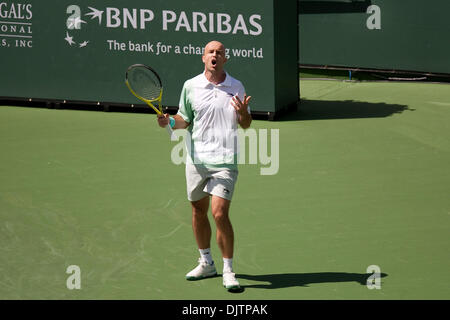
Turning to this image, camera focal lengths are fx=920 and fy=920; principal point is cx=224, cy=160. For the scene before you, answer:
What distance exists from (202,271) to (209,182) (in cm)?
80

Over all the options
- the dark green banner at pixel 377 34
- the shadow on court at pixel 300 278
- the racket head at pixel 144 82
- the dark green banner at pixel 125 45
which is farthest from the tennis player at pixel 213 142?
the dark green banner at pixel 377 34

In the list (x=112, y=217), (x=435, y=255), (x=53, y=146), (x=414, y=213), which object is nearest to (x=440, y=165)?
(x=414, y=213)

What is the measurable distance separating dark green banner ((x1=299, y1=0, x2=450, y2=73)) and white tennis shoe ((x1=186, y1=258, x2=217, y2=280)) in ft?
35.2

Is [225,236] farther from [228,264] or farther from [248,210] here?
[248,210]

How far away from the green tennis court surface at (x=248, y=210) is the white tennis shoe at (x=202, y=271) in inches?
3.1

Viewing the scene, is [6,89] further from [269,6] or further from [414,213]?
[414,213]

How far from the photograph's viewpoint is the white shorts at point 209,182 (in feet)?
25.3

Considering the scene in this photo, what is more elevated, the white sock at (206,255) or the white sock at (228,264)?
the white sock at (206,255)

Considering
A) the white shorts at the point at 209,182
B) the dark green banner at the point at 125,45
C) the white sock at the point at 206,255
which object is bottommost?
the white sock at the point at 206,255

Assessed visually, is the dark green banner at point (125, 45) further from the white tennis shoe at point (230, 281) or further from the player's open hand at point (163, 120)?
Result: the white tennis shoe at point (230, 281)

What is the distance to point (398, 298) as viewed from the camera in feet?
24.6
